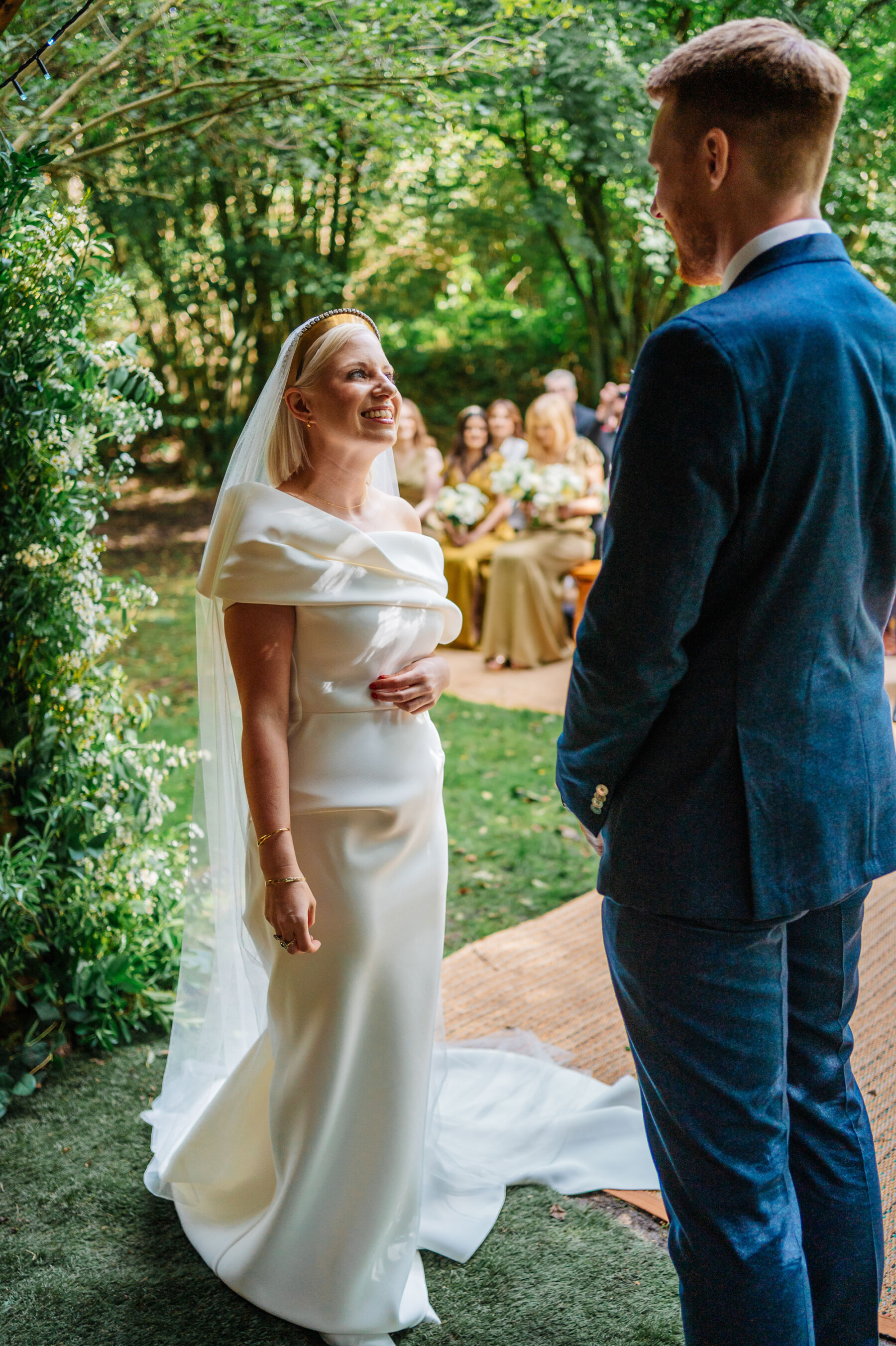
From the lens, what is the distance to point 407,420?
8430mm

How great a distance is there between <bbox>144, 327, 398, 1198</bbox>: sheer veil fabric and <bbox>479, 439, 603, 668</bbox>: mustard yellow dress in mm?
5560

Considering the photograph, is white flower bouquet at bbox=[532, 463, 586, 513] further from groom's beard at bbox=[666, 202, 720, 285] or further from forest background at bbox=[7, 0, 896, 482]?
groom's beard at bbox=[666, 202, 720, 285]

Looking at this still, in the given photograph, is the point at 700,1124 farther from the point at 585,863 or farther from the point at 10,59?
the point at 10,59

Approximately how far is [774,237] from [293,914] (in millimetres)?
1363

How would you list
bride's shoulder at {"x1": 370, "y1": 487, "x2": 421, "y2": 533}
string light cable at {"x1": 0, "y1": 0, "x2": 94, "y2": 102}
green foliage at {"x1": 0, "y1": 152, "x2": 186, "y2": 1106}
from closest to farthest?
1. bride's shoulder at {"x1": 370, "y1": 487, "x2": 421, "y2": 533}
2. string light cable at {"x1": 0, "y1": 0, "x2": 94, "y2": 102}
3. green foliage at {"x1": 0, "y1": 152, "x2": 186, "y2": 1106}

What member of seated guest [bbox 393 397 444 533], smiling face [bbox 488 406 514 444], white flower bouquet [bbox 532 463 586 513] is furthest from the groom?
seated guest [bbox 393 397 444 533]

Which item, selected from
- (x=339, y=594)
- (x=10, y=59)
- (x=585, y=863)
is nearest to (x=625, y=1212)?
(x=339, y=594)

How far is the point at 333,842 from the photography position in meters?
2.01

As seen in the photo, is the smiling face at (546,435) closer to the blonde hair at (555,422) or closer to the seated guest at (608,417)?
the blonde hair at (555,422)

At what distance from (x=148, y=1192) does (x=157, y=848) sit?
1135 mm

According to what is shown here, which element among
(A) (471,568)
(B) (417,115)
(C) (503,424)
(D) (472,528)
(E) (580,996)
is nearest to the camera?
(E) (580,996)

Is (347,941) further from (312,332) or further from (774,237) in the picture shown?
(774,237)

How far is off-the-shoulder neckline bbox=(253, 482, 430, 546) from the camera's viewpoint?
2002 mm

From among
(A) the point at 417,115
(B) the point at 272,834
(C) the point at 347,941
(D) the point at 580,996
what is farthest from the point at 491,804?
(B) the point at 272,834
